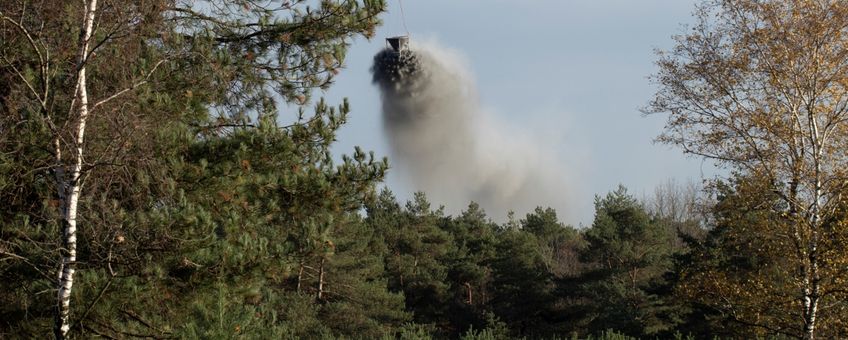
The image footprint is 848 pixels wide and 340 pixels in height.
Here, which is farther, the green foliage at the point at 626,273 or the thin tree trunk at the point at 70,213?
the green foliage at the point at 626,273

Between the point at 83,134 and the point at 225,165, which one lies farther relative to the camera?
the point at 225,165

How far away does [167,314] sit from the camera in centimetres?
854

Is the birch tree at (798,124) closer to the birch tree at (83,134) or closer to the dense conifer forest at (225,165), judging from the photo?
the dense conifer forest at (225,165)

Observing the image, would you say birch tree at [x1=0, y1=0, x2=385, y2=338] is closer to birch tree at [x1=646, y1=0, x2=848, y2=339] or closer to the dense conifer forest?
the dense conifer forest

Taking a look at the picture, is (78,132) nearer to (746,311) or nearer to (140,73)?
(140,73)

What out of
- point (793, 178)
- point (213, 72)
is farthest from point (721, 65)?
point (213, 72)

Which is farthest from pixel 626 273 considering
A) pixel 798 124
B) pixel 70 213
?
pixel 70 213

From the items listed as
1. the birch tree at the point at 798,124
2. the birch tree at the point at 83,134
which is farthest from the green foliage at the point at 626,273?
the birch tree at the point at 83,134

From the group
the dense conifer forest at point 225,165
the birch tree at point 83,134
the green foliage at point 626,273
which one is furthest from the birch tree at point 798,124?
the green foliage at point 626,273

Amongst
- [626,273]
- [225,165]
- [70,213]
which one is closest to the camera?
[70,213]

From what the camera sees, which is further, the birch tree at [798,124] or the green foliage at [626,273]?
the green foliage at [626,273]

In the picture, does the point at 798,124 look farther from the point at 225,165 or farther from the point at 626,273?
the point at 626,273

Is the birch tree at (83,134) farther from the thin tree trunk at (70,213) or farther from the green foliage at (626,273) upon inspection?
the green foliage at (626,273)

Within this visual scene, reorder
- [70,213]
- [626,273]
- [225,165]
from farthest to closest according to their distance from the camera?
[626,273] < [225,165] < [70,213]
